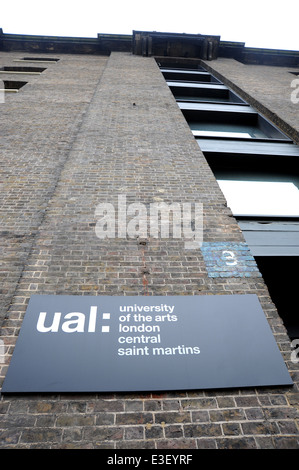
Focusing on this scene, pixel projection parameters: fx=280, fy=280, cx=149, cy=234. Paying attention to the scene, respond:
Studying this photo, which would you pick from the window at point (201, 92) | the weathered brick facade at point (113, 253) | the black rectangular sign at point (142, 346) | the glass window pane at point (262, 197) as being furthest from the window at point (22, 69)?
the black rectangular sign at point (142, 346)

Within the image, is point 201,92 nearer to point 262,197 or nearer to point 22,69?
point 262,197

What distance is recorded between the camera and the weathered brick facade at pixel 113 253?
207cm

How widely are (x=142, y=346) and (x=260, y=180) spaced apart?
476cm

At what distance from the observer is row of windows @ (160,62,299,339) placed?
4.18 meters

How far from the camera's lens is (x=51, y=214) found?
393 centimetres

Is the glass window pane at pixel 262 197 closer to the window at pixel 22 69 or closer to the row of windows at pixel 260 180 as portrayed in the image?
the row of windows at pixel 260 180

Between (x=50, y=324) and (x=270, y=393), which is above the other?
(x=50, y=324)

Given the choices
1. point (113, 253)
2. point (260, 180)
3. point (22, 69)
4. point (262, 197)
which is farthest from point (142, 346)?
point (22, 69)

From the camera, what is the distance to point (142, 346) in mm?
2453

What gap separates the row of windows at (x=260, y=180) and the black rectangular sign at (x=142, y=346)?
1.59m

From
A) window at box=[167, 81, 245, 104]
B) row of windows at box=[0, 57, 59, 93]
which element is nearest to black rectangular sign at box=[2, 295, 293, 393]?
window at box=[167, 81, 245, 104]

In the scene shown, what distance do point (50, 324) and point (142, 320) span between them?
2.80ft
